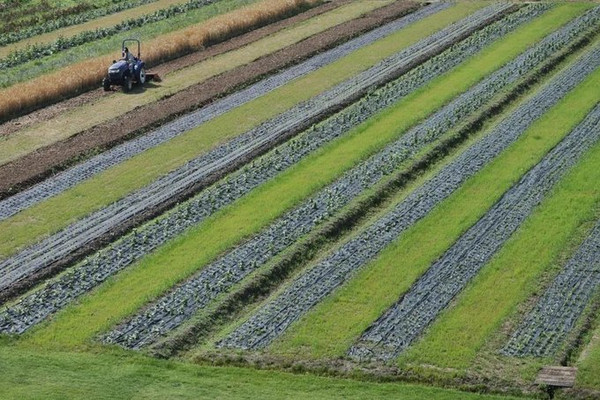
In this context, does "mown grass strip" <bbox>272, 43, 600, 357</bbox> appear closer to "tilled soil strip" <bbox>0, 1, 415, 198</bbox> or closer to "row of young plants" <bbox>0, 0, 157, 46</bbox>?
"tilled soil strip" <bbox>0, 1, 415, 198</bbox>

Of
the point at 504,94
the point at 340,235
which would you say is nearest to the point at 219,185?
the point at 340,235

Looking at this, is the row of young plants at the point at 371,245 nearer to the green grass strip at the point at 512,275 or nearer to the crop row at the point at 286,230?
the green grass strip at the point at 512,275

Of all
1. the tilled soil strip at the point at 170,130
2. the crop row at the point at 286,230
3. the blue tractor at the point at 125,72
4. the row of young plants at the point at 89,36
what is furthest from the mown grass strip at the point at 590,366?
the row of young plants at the point at 89,36

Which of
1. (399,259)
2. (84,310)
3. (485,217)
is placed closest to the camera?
(84,310)

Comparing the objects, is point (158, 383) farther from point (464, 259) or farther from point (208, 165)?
point (208, 165)

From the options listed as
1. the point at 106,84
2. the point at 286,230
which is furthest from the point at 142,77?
the point at 286,230

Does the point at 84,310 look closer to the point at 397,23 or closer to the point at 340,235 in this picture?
the point at 340,235
